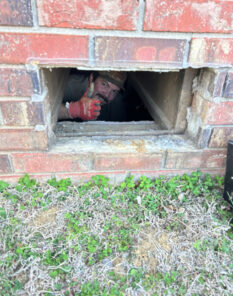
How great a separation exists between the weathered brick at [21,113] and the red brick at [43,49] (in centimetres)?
20

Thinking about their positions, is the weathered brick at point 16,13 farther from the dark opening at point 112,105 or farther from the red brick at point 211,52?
the dark opening at point 112,105

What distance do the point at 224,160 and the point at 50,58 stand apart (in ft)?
3.69

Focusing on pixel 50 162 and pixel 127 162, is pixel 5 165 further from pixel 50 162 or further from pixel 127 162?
pixel 127 162

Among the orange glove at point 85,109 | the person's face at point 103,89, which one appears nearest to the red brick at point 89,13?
the orange glove at point 85,109

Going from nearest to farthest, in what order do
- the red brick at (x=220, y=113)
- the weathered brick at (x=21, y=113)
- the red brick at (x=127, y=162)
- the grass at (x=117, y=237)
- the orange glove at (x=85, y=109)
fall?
the grass at (x=117, y=237) < the weathered brick at (x=21, y=113) < the red brick at (x=220, y=113) < the red brick at (x=127, y=162) < the orange glove at (x=85, y=109)

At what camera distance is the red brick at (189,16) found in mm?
1060

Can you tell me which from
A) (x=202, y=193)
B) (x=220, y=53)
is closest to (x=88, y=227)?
(x=202, y=193)

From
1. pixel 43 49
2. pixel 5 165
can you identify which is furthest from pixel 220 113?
pixel 5 165

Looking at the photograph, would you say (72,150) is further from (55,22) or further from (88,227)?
(55,22)

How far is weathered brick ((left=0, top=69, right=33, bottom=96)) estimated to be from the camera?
1.14 meters

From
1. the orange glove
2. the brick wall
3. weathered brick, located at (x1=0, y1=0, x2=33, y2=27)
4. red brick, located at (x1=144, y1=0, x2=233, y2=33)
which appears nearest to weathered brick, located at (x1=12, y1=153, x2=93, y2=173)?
the brick wall

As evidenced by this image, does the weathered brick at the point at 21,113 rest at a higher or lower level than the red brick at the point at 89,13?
lower

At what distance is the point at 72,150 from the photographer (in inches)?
55.7

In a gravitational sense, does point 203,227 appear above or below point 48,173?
below
